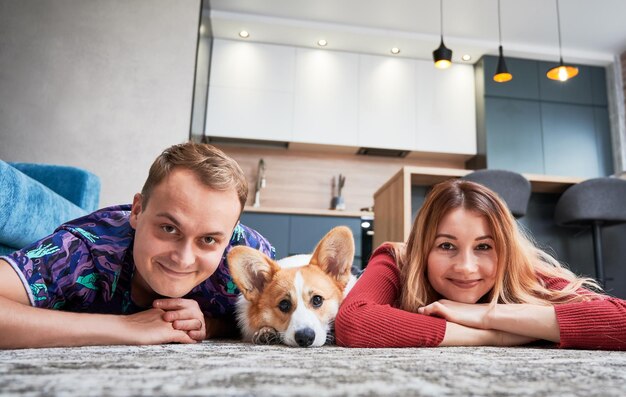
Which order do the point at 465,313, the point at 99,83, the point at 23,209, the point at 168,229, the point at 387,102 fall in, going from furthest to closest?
the point at 387,102
the point at 99,83
the point at 23,209
the point at 465,313
the point at 168,229

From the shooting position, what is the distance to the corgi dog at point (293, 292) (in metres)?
1.12

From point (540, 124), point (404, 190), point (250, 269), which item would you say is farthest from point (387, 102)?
point (250, 269)

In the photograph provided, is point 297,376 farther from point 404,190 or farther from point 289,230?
point 289,230

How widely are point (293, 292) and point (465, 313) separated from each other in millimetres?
443

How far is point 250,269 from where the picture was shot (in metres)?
1.22

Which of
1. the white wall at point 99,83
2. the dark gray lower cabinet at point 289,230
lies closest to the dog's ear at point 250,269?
the white wall at point 99,83

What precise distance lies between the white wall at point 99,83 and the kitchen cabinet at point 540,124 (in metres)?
2.98

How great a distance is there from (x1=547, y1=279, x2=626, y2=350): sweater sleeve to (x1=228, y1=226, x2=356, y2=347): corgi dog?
0.55 m

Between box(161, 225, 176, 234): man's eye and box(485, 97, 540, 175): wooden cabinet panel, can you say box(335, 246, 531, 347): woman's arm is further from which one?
box(485, 97, 540, 175): wooden cabinet panel

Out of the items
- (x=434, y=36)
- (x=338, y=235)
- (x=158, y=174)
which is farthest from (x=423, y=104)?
(x=158, y=174)

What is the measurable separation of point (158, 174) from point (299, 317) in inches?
19.3

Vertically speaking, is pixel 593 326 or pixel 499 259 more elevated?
pixel 499 259

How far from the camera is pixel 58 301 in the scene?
1.03 metres

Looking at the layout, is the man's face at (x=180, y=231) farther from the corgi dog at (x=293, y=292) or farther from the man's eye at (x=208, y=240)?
the corgi dog at (x=293, y=292)
